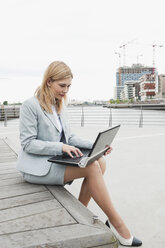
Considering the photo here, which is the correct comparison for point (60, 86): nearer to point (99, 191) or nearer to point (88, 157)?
point (88, 157)

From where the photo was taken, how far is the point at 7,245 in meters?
1.04

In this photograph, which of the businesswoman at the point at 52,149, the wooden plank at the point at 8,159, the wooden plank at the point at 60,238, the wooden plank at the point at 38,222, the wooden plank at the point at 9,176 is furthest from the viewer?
the wooden plank at the point at 8,159

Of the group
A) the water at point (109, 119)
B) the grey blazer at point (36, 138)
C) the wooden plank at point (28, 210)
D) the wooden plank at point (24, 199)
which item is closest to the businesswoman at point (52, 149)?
the grey blazer at point (36, 138)

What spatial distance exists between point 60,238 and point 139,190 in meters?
1.74

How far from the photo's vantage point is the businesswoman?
5.13 ft

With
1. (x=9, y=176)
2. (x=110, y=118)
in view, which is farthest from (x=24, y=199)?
(x=110, y=118)

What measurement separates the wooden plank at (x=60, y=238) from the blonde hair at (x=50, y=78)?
826 mm

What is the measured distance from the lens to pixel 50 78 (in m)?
1.72

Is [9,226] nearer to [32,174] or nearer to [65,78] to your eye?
[32,174]

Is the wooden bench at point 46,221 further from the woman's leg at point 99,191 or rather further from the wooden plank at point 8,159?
the wooden plank at point 8,159

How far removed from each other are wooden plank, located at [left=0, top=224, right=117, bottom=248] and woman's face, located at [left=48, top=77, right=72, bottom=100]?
0.92m

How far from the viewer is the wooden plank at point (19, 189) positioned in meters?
1.62

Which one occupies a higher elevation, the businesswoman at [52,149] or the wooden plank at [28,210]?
the businesswoman at [52,149]

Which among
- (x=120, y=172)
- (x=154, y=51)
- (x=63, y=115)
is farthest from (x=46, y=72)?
(x=154, y=51)
